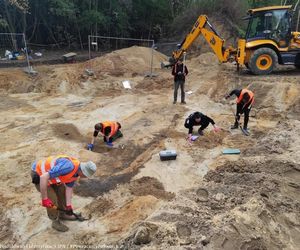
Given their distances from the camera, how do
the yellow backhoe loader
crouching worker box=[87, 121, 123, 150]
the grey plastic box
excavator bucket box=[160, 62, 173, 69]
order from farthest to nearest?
excavator bucket box=[160, 62, 173, 69]
the yellow backhoe loader
crouching worker box=[87, 121, 123, 150]
the grey plastic box

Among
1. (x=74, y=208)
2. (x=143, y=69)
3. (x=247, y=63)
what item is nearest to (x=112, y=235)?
(x=74, y=208)

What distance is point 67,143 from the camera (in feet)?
27.8

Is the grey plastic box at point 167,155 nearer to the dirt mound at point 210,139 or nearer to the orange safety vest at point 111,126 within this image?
the dirt mound at point 210,139

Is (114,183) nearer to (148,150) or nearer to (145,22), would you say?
(148,150)

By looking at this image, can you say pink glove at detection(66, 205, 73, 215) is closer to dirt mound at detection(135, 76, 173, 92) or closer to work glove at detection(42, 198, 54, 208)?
work glove at detection(42, 198, 54, 208)

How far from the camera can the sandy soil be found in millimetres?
4883

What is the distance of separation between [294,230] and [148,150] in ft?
12.5

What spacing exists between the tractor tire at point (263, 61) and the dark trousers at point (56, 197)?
32.5ft

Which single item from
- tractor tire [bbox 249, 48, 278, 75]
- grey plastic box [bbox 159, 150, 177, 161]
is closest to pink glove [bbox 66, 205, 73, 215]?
grey plastic box [bbox 159, 150, 177, 161]

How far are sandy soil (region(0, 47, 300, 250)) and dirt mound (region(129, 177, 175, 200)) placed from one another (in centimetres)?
2

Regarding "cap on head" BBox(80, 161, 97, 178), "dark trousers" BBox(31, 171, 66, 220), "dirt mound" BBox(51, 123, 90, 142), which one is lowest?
"dirt mound" BBox(51, 123, 90, 142)

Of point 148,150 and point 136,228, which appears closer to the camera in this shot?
point 136,228

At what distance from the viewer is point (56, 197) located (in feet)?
16.5

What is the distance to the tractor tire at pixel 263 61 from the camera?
12.7 metres
